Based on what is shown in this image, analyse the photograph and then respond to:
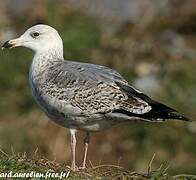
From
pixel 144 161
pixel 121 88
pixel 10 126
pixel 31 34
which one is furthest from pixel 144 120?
pixel 10 126

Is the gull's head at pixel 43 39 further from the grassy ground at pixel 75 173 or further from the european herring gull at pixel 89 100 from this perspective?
the grassy ground at pixel 75 173

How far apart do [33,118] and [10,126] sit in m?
0.48

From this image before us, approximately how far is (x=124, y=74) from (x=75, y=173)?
20.4 ft

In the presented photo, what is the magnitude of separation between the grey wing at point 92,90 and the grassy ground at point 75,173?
0.56 meters

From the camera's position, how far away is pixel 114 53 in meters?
12.6

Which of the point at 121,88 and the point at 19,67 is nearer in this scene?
the point at 121,88

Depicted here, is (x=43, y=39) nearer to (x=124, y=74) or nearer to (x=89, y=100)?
(x=89, y=100)

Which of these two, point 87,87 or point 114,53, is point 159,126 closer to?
point 114,53

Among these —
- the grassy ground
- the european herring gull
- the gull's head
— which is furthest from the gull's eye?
the grassy ground

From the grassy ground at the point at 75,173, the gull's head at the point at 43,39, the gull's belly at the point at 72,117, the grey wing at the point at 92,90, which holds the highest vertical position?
the gull's head at the point at 43,39

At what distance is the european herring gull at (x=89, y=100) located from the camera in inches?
256

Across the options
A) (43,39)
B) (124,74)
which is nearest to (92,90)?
(43,39)

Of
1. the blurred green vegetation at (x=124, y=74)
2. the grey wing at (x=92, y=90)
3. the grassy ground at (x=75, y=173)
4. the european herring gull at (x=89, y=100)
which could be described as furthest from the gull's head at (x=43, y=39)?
the blurred green vegetation at (x=124, y=74)

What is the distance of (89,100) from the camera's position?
6.62 metres
